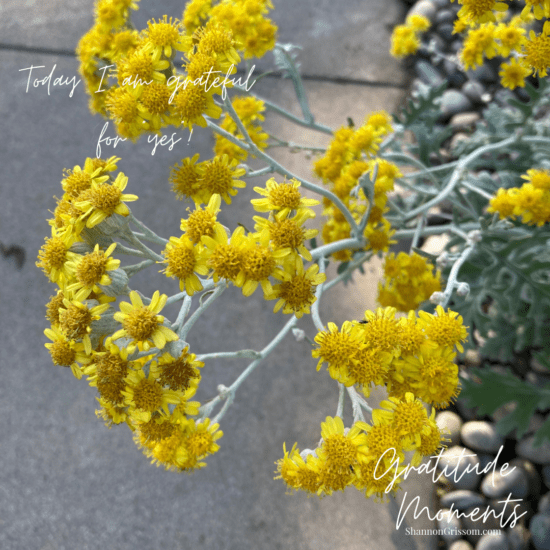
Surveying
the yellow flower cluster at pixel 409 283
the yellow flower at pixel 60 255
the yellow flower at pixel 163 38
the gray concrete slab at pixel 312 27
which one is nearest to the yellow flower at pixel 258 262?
the yellow flower at pixel 60 255

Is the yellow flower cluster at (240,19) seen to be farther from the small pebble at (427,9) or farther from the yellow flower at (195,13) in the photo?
the small pebble at (427,9)

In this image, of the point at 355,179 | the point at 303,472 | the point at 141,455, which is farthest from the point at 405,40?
the point at 141,455

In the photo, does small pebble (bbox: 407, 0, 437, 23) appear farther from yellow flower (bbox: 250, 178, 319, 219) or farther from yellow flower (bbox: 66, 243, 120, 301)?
yellow flower (bbox: 66, 243, 120, 301)

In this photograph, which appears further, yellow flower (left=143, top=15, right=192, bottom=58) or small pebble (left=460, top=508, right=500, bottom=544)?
small pebble (left=460, top=508, right=500, bottom=544)

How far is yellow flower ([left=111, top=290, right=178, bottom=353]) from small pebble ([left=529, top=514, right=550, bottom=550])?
154 cm

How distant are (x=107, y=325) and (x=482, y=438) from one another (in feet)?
5.04

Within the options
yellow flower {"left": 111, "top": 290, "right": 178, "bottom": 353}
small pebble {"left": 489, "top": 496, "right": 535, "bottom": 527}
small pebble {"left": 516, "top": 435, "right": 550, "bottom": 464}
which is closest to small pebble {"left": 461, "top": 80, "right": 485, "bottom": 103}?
small pebble {"left": 516, "top": 435, "right": 550, "bottom": 464}

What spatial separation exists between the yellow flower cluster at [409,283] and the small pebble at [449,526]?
859 millimetres

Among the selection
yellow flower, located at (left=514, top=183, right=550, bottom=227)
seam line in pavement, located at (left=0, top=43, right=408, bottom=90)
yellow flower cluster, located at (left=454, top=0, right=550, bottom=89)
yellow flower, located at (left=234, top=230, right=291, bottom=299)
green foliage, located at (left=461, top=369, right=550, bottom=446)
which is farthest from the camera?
seam line in pavement, located at (left=0, top=43, right=408, bottom=90)

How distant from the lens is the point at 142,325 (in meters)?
1.00

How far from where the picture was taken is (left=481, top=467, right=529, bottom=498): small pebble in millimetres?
1799

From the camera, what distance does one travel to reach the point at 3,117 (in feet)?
8.93

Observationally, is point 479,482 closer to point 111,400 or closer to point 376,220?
point 376,220

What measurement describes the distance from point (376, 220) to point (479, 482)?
3.80ft
